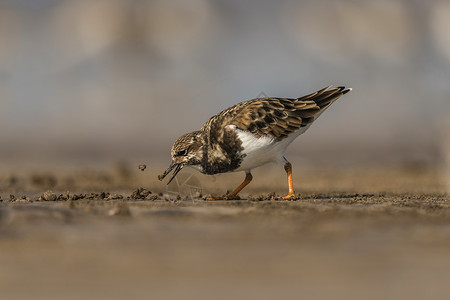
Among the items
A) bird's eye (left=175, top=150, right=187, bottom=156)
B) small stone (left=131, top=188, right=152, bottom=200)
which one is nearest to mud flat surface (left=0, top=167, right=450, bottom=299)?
small stone (left=131, top=188, right=152, bottom=200)

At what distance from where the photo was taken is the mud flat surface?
5281 millimetres

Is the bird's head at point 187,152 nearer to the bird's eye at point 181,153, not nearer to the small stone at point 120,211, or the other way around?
the bird's eye at point 181,153

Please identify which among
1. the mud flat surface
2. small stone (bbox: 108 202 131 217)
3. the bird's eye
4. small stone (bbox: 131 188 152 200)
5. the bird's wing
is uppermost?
the bird's wing

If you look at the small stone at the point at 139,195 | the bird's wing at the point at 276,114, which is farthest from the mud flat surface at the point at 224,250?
the bird's wing at the point at 276,114

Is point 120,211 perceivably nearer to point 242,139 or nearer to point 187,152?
point 187,152

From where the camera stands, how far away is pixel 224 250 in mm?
6496

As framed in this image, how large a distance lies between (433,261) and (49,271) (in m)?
3.61

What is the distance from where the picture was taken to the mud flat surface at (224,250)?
5281 millimetres

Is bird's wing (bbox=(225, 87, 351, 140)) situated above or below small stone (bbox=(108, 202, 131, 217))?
above

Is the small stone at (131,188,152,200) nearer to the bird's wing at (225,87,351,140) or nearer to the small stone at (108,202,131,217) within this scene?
the bird's wing at (225,87,351,140)

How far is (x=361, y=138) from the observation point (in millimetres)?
45812

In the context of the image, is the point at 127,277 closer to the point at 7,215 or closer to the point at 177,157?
the point at 7,215

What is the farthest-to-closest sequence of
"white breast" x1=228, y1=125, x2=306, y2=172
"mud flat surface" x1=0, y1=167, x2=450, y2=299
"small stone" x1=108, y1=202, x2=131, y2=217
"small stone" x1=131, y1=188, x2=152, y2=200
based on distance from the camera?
"small stone" x1=131, y1=188, x2=152, y2=200
"white breast" x1=228, y1=125, x2=306, y2=172
"small stone" x1=108, y1=202, x2=131, y2=217
"mud flat surface" x1=0, y1=167, x2=450, y2=299

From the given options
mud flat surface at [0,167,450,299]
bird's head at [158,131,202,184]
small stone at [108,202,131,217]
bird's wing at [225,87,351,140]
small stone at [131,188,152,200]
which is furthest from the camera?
small stone at [131,188,152,200]
